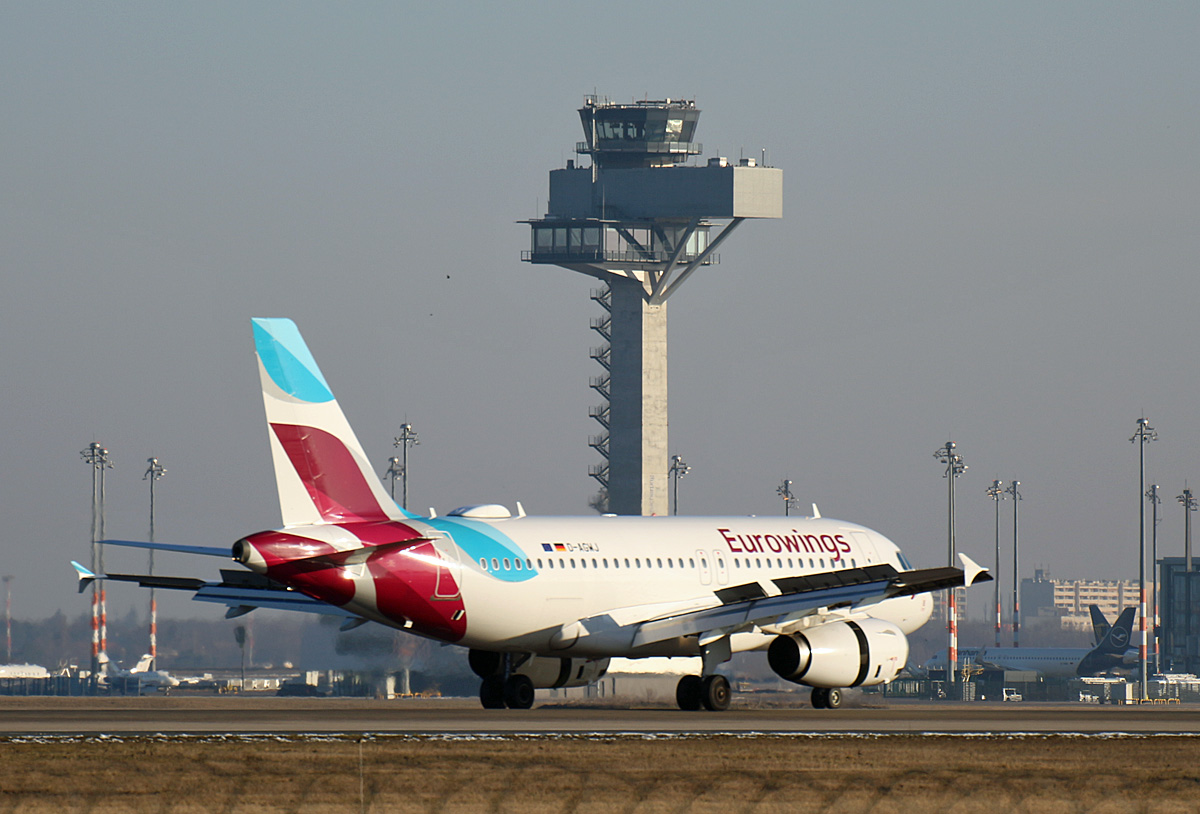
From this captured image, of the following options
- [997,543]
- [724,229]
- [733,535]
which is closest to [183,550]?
[733,535]

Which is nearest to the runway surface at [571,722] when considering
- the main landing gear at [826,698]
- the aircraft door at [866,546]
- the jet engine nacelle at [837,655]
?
the main landing gear at [826,698]

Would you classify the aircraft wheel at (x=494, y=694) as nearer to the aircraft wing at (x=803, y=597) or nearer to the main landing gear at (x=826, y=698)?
the aircraft wing at (x=803, y=597)

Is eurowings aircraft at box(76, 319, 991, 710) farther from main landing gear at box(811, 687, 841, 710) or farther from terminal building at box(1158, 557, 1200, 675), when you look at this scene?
terminal building at box(1158, 557, 1200, 675)

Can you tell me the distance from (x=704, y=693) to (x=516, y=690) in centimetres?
422

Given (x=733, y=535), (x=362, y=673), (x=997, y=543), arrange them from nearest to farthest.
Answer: (x=733, y=535) → (x=362, y=673) → (x=997, y=543)

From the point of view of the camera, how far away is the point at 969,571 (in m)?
40.8

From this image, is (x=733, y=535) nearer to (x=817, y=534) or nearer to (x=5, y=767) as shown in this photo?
(x=817, y=534)

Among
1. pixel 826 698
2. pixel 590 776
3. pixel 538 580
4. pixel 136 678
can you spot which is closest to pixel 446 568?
pixel 538 580

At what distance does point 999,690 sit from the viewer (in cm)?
10688

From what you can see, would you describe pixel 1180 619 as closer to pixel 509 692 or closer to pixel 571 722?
pixel 509 692

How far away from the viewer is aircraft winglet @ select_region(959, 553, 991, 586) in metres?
40.7

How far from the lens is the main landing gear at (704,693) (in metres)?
42.6

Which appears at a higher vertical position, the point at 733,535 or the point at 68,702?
the point at 733,535

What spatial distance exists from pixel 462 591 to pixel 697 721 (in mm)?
5750
